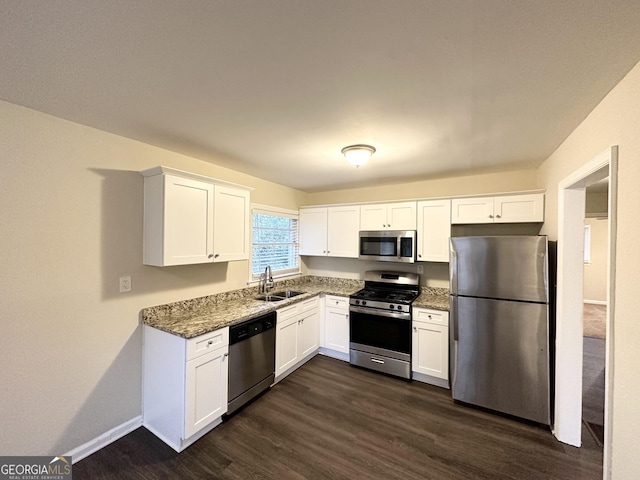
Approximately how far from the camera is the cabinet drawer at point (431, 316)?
2902mm

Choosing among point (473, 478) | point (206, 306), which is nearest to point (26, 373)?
point (206, 306)

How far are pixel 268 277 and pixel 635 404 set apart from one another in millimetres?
3317

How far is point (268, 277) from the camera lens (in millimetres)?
3646

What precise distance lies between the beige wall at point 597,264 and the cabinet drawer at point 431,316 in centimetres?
652

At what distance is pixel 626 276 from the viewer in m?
1.29

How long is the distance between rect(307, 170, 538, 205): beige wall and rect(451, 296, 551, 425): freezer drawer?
1.51 meters

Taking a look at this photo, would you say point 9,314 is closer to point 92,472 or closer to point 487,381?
point 92,472

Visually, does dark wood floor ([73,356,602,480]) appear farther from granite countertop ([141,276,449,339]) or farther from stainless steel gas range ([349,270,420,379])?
granite countertop ([141,276,449,339])

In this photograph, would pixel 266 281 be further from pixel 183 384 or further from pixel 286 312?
pixel 183 384

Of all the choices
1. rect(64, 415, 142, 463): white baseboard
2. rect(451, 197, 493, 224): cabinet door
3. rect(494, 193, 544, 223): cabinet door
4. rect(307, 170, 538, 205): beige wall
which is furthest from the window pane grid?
rect(494, 193, 544, 223): cabinet door

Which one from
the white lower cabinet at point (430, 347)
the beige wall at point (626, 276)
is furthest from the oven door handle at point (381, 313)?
the beige wall at point (626, 276)

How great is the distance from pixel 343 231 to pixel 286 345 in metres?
1.80

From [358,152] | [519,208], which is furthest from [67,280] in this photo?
[519,208]

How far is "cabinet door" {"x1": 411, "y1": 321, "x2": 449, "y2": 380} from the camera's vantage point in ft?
9.53
